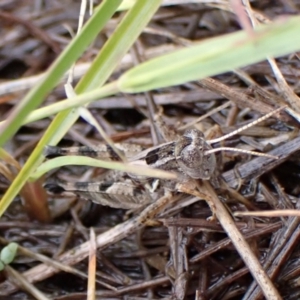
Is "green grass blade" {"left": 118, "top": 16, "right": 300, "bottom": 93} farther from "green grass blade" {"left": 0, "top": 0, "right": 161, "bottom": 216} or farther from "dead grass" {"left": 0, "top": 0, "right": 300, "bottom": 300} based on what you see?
"dead grass" {"left": 0, "top": 0, "right": 300, "bottom": 300}

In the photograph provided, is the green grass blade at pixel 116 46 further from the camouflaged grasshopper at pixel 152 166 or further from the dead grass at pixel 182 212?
the dead grass at pixel 182 212

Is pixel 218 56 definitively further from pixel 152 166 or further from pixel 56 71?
pixel 152 166

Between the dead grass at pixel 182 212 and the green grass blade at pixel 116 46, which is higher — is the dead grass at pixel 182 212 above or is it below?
below

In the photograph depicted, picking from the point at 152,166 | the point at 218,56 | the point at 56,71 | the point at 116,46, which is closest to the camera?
the point at 218,56

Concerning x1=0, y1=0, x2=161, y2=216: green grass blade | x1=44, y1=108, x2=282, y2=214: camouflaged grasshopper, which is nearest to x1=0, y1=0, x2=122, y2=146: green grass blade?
x1=0, y1=0, x2=161, y2=216: green grass blade

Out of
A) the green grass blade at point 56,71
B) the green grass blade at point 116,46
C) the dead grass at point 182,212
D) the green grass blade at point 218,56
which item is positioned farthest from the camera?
the dead grass at point 182,212

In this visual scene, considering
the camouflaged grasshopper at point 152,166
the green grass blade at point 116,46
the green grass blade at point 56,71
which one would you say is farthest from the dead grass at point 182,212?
the green grass blade at point 56,71

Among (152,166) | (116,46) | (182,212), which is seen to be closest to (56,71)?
(116,46)

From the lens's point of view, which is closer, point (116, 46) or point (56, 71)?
point (56, 71)
